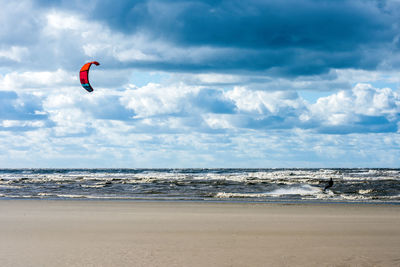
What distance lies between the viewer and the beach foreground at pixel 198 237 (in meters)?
8.28

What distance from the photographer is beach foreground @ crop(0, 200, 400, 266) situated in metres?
8.28

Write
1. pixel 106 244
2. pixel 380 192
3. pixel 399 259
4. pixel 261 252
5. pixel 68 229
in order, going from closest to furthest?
pixel 399 259
pixel 261 252
pixel 106 244
pixel 68 229
pixel 380 192

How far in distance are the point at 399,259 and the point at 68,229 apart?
7.98 meters

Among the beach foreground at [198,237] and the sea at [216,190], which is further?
the sea at [216,190]

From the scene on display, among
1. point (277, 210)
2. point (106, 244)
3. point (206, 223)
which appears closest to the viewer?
point (106, 244)

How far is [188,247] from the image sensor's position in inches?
370

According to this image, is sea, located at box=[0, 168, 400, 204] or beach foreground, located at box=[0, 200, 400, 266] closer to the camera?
beach foreground, located at box=[0, 200, 400, 266]

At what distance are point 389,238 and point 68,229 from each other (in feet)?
26.4

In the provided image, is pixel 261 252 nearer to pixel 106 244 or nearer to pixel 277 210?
pixel 106 244

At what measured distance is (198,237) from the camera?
10.6m

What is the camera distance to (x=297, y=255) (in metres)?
8.63

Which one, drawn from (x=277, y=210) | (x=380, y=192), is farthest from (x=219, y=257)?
(x=380, y=192)

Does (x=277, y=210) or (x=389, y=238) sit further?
(x=277, y=210)

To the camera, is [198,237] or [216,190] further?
[216,190]
